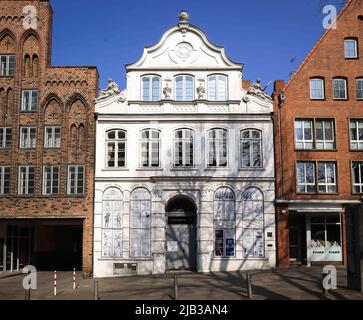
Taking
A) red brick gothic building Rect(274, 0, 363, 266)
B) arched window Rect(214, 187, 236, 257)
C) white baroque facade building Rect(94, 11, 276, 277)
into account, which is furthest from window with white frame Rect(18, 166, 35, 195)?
red brick gothic building Rect(274, 0, 363, 266)

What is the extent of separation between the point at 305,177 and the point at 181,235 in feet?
25.5

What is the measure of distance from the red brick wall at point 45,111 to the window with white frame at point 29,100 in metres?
0.29

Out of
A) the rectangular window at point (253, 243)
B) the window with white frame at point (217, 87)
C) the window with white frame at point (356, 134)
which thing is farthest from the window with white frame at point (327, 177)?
the window with white frame at point (217, 87)

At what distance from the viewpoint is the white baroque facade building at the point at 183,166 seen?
2594cm

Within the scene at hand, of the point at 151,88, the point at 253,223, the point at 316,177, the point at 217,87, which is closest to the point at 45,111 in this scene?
the point at 151,88

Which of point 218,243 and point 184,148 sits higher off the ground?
point 184,148

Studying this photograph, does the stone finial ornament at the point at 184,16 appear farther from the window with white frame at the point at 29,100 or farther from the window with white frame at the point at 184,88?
the window with white frame at the point at 29,100

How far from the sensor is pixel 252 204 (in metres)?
26.5

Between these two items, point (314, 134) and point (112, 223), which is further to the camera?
point (314, 134)

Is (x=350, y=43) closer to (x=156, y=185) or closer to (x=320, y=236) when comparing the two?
(x=320, y=236)

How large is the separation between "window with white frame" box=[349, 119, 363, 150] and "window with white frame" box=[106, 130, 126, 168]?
1309 cm

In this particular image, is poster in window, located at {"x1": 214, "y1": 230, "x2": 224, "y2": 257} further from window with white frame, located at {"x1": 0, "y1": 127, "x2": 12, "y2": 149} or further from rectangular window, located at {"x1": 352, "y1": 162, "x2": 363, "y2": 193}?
window with white frame, located at {"x1": 0, "y1": 127, "x2": 12, "y2": 149}

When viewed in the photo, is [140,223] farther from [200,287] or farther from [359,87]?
[359,87]

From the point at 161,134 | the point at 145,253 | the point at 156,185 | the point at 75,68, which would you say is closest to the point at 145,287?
the point at 145,253
